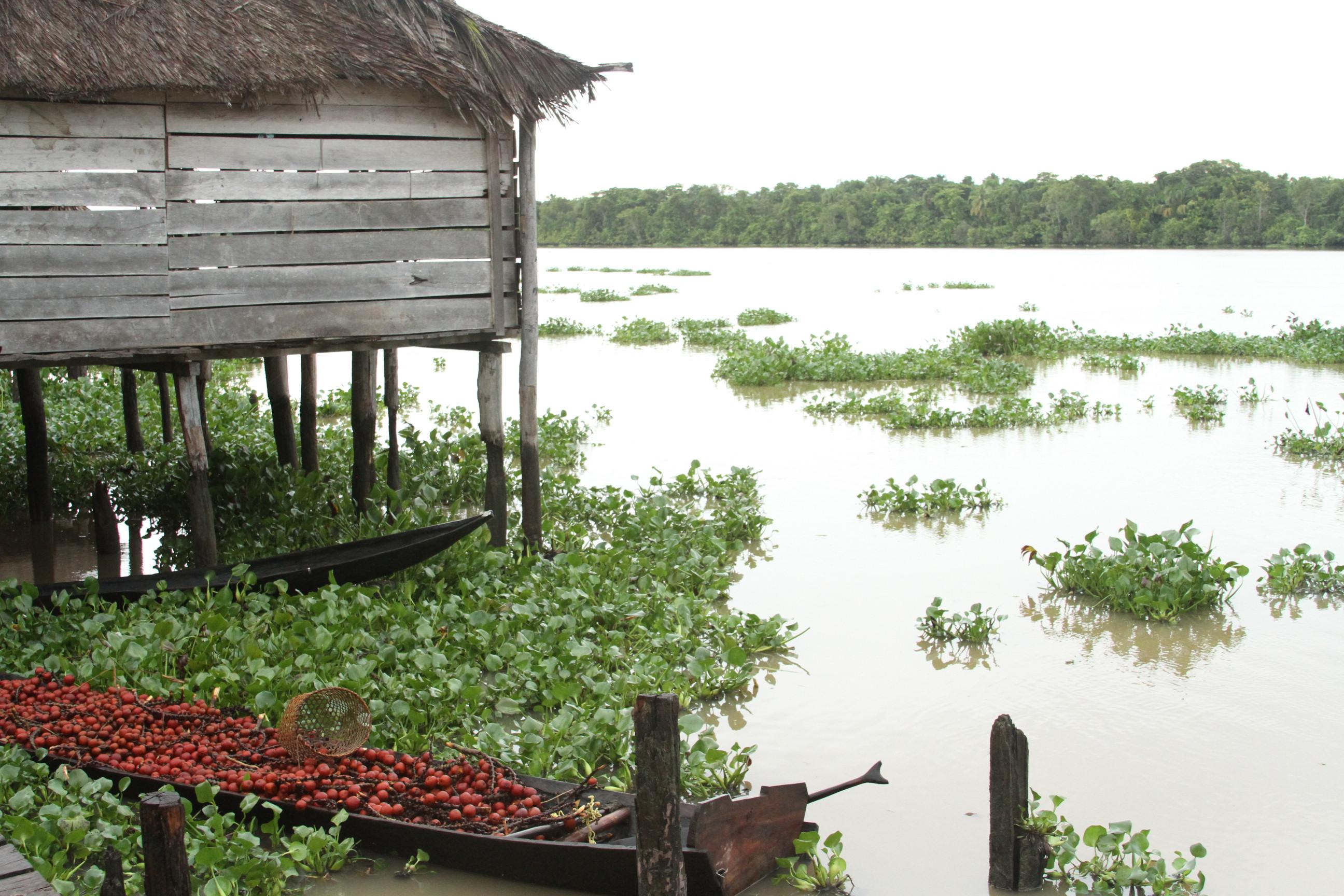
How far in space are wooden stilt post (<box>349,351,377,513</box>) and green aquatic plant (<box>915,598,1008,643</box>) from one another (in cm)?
449

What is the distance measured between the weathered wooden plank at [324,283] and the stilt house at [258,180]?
12mm

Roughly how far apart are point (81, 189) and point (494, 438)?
3.10 metres

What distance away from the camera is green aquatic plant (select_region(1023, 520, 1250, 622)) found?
7.70 m

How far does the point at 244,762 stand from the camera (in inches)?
192

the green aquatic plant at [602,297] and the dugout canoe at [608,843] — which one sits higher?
the green aquatic plant at [602,297]

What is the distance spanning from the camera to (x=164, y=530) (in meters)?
9.51

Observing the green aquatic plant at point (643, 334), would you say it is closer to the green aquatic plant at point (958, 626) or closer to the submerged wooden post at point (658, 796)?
the green aquatic plant at point (958, 626)

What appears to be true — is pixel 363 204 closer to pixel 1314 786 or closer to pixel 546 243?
pixel 1314 786

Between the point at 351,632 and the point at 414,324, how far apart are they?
85.0 inches

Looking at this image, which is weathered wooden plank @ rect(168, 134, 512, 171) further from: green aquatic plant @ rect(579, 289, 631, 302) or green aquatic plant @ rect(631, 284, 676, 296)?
green aquatic plant @ rect(631, 284, 676, 296)

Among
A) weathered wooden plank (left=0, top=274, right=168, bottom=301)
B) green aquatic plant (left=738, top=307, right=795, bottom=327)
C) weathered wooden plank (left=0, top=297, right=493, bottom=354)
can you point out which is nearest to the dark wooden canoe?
weathered wooden plank (left=0, top=297, right=493, bottom=354)

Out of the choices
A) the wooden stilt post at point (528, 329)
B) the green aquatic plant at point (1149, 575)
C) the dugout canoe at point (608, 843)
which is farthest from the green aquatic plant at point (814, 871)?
the wooden stilt post at point (528, 329)

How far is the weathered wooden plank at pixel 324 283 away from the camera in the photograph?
706 cm

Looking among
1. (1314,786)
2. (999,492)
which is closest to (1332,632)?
(1314,786)
